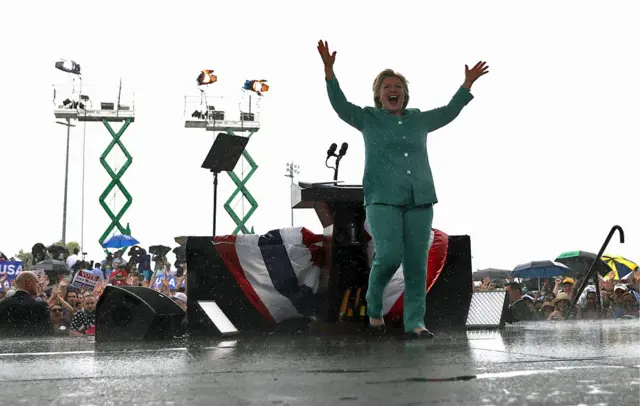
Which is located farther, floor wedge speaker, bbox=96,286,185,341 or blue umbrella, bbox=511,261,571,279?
blue umbrella, bbox=511,261,571,279

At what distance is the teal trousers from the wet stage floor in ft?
2.13

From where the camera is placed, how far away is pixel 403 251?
16.3ft

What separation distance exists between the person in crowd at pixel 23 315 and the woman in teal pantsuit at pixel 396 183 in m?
3.46

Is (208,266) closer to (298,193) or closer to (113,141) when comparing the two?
(298,193)

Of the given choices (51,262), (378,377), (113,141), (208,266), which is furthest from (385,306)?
(113,141)

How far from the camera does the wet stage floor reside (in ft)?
7.07

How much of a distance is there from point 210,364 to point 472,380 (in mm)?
1164

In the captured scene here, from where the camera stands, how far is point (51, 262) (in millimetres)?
20406

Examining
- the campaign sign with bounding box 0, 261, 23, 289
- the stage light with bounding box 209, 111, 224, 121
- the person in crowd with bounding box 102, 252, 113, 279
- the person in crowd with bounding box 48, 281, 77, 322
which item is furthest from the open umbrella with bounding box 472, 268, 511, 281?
the person in crowd with bounding box 48, 281, 77, 322

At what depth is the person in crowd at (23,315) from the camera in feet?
22.8

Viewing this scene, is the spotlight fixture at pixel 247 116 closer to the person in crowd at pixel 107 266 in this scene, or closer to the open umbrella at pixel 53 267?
the person in crowd at pixel 107 266

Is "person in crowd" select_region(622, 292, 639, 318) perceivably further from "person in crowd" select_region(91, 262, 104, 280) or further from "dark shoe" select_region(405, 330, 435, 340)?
"person in crowd" select_region(91, 262, 104, 280)

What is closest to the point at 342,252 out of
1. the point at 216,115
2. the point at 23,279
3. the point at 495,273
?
the point at 23,279

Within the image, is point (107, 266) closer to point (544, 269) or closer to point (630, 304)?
point (544, 269)
